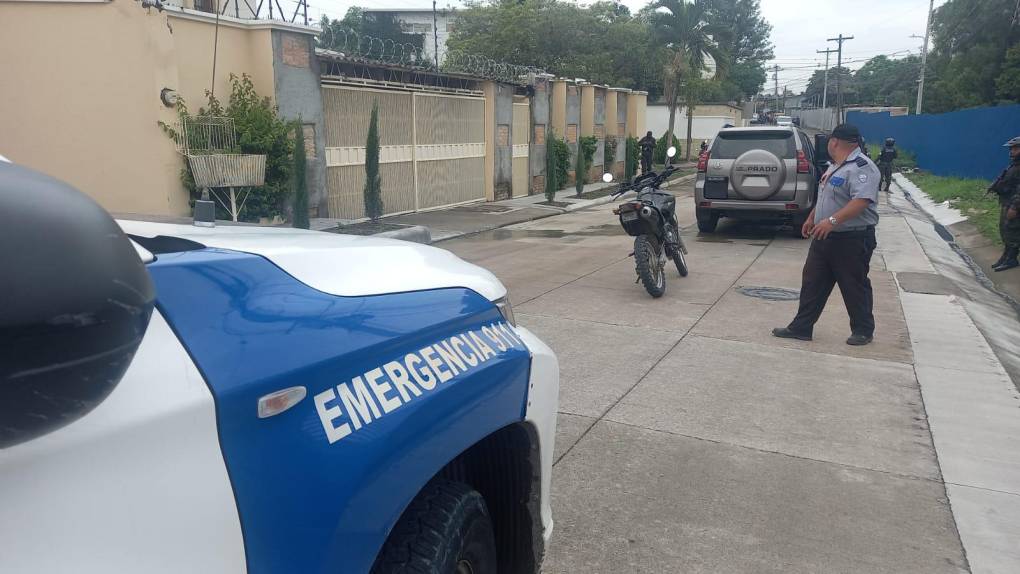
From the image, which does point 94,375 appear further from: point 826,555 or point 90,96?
point 90,96

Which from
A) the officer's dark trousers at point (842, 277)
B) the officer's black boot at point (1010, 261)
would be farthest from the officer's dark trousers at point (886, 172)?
the officer's dark trousers at point (842, 277)

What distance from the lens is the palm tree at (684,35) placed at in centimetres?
3591

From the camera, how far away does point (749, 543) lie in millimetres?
3410

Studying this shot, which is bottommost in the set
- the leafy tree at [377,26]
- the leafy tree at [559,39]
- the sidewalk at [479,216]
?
the sidewalk at [479,216]

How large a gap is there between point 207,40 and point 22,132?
289cm

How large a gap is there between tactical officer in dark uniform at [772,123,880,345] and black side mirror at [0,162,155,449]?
5.82 m

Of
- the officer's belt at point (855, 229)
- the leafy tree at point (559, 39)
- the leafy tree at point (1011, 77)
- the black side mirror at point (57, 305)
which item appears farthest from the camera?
→ the leafy tree at point (559, 39)

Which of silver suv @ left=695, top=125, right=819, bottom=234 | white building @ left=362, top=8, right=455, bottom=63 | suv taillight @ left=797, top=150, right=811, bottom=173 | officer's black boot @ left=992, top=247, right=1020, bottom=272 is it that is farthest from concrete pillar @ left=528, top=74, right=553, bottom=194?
white building @ left=362, top=8, right=455, bottom=63

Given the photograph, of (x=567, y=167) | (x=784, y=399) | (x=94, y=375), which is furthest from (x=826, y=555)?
(x=567, y=167)

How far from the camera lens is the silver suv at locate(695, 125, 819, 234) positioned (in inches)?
472

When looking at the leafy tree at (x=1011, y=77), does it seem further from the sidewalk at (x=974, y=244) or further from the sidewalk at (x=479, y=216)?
the sidewalk at (x=479, y=216)

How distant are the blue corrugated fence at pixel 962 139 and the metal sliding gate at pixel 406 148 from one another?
520 inches

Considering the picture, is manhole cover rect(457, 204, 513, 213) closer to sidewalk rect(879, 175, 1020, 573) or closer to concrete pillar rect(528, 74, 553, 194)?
concrete pillar rect(528, 74, 553, 194)

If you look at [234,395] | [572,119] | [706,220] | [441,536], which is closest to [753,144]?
[706,220]
